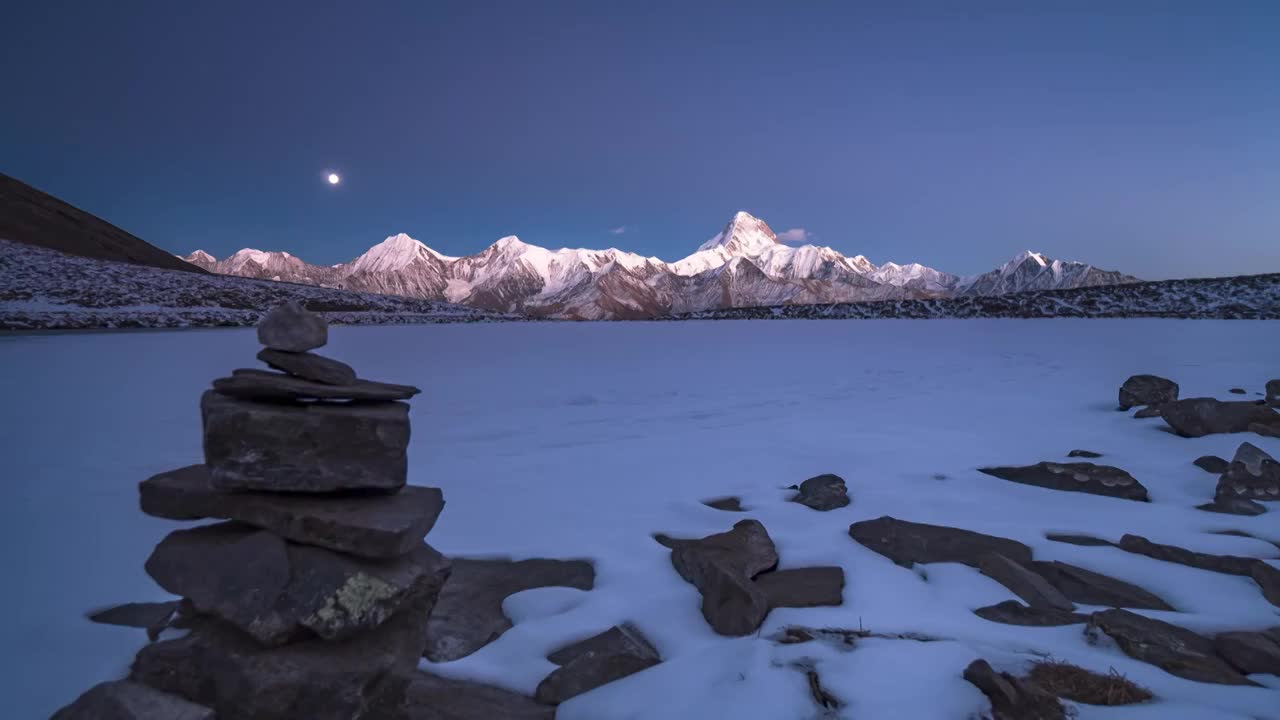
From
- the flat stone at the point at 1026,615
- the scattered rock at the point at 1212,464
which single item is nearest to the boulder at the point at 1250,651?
the flat stone at the point at 1026,615

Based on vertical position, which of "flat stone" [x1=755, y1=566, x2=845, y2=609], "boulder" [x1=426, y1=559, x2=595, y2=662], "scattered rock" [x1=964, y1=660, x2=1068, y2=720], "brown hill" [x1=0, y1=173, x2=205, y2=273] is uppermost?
"brown hill" [x1=0, y1=173, x2=205, y2=273]

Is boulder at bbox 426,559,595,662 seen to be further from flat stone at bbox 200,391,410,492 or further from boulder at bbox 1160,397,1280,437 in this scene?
boulder at bbox 1160,397,1280,437

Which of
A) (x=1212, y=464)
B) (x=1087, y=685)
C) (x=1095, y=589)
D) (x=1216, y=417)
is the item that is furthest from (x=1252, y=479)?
(x=1087, y=685)

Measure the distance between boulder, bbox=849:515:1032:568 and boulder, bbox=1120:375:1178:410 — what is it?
11.0 meters

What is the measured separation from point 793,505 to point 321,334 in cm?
718

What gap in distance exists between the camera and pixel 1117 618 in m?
5.43

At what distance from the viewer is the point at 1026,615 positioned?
581cm

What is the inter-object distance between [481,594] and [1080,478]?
970cm

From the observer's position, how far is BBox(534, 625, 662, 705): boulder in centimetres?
506

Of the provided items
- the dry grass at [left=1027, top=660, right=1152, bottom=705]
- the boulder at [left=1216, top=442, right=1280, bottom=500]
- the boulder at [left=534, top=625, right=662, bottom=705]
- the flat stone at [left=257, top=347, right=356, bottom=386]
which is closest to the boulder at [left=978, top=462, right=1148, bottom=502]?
the boulder at [left=1216, top=442, right=1280, bottom=500]

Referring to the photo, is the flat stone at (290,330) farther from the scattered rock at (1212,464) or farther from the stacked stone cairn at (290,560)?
the scattered rock at (1212,464)

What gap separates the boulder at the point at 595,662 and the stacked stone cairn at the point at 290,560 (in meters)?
1.21

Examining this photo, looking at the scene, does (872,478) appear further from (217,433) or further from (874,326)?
(874,326)

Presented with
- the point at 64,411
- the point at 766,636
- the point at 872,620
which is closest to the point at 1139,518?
the point at 872,620
